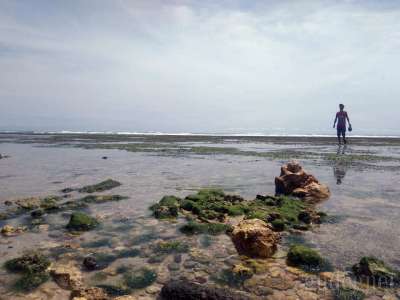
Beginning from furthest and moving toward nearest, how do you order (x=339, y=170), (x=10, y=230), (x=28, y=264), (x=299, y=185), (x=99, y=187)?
(x=339, y=170) → (x=99, y=187) → (x=299, y=185) → (x=10, y=230) → (x=28, y=264)

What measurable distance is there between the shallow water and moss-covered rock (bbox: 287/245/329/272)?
0.93 ft

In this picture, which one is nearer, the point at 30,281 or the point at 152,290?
the point at 152,290

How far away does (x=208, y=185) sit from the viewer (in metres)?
14.9

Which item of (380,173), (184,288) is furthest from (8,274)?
(380,173)

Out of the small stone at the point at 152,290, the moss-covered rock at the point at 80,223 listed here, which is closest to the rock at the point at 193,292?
the small stone at the point at 152,290

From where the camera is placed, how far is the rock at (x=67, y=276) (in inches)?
226

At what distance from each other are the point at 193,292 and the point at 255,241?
220 centimetres

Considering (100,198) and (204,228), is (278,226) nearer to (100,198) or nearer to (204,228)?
(204,228)

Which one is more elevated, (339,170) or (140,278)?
(339,170)

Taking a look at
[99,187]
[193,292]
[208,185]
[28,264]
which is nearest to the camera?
[193,292]

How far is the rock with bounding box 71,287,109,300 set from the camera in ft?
17.4

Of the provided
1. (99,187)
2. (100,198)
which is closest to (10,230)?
(100,198)

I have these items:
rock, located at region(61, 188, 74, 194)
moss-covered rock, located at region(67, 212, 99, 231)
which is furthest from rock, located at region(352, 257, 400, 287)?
rock, located at region(61, 188, 74, 194)

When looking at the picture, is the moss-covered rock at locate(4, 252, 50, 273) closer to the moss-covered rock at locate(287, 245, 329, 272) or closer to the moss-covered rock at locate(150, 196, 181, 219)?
the moss-covered rock at locate(150, 196, 181, 219)
